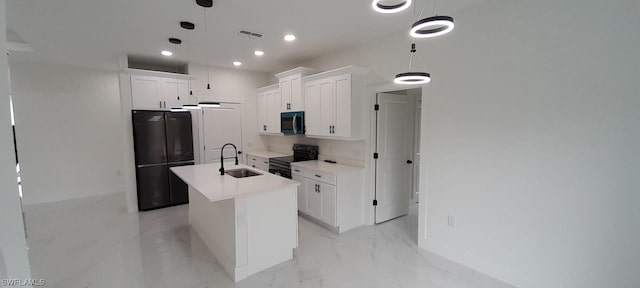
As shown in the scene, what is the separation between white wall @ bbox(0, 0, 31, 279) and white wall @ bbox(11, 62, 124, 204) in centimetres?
631

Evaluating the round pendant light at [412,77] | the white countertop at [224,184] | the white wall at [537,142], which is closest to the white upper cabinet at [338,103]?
the white wall at [537,142]

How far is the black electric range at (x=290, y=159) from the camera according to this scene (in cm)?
467

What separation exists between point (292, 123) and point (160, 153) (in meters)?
2.40

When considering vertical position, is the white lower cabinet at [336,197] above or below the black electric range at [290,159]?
below

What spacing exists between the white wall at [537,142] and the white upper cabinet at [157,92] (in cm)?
423

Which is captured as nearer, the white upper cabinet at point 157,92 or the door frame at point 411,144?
the door frame at point 411,144

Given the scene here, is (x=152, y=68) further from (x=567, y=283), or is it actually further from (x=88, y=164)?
A: (x=567, y=283)

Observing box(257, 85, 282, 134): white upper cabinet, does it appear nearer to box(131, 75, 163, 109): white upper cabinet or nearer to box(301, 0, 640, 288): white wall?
box(131, 75, 163, 109): white upper cabinet

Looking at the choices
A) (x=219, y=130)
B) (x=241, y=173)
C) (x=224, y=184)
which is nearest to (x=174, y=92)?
(x=219, y=130)

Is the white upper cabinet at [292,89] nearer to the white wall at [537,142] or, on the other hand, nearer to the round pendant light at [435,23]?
the white wall at [537,142]

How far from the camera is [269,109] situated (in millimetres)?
5445

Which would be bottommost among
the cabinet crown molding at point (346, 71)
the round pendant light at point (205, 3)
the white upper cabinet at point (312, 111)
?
the white upper cabinet at point (312, 111)

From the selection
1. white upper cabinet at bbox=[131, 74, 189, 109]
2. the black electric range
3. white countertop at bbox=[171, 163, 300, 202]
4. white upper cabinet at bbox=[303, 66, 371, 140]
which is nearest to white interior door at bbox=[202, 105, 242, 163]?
white upper cabinet at bbox=[131, 74, 189, 109]

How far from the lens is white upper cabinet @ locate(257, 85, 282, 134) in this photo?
204 inches
